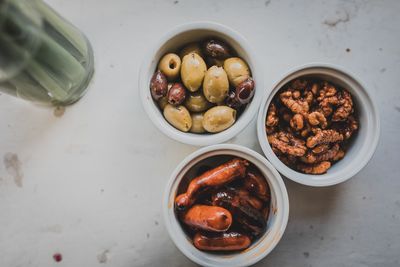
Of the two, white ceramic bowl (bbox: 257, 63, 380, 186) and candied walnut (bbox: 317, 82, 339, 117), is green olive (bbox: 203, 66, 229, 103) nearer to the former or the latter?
white ceramic bowl (bbox: 257, 63, 380, 186)

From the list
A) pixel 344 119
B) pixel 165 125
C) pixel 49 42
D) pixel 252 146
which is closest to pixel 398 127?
pixel 344 119

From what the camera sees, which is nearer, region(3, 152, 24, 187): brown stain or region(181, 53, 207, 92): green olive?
region(181, 53, 207, 92): green olive

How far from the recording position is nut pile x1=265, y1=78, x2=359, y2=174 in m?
0.67

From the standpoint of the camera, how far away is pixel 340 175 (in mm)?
673

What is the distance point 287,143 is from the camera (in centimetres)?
68

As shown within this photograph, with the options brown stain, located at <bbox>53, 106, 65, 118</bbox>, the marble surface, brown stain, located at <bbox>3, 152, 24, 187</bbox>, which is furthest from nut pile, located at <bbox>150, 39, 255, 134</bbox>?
brown stain, located at <bbox>3, 152, 24, 187</bbox>

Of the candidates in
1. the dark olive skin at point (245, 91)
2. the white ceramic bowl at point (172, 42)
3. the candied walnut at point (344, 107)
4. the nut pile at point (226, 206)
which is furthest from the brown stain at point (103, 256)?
the candied walnut at point (344, 107)

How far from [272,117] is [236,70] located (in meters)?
0.10

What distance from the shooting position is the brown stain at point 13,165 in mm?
791

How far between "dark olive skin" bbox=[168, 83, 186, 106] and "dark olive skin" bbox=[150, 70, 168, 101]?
11 mm

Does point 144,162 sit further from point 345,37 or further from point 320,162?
point 345,37

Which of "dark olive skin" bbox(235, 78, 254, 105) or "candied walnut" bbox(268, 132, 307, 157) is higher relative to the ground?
"dark olive skin" bbox(235, 78, 254, 105)

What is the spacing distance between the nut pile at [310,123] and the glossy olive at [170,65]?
0.58ft

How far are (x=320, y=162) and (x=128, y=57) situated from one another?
413mm
